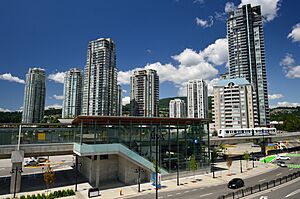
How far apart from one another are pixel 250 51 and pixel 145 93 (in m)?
82.4

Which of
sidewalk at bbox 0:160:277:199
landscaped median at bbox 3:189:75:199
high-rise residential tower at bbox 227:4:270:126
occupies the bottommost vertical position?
sidewalk at bbox 0:160:277:199

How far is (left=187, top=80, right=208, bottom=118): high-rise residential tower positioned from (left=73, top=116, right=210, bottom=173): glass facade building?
128 m

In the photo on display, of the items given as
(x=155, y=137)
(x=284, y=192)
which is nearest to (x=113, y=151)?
(x=155, y=137)

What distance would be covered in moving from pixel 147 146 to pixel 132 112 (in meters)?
124

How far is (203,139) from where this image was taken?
40344 millimetres

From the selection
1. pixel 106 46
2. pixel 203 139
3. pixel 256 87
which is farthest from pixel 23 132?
pixel 256 87

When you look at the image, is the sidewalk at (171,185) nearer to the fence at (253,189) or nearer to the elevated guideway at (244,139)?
the fence at (253,189)

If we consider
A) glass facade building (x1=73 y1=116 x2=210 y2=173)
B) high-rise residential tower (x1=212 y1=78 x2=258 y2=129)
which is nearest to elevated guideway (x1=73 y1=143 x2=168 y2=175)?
glass facade building (x1=73 y1=116 x2=210 y2=173)

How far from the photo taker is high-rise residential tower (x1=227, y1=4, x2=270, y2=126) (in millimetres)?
134250

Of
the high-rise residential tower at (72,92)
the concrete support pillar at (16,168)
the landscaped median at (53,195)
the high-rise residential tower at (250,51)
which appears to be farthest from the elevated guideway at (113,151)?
the high-rise residential tower at (250,51)

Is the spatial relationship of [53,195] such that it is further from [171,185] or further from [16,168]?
[171,185]

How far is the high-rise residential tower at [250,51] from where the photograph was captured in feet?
440

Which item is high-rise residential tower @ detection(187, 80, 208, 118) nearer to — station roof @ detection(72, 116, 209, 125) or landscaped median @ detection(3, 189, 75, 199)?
station roof @ detection(72, 116, 209, 125)

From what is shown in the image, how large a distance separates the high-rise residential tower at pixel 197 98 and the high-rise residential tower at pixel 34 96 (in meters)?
115
